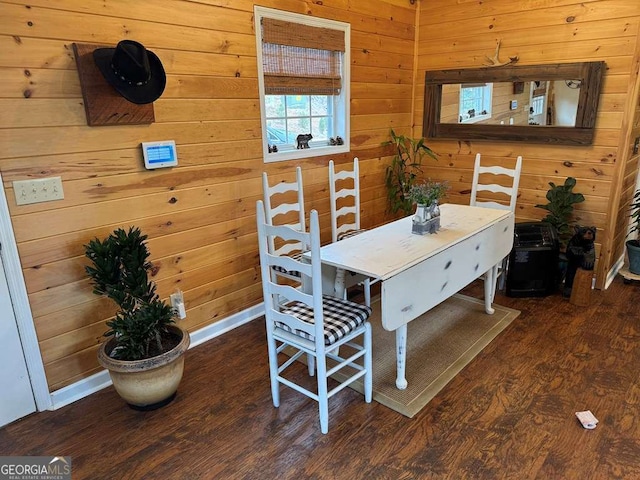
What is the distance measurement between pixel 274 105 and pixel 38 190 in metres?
1.63

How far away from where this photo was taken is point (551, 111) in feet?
11.3

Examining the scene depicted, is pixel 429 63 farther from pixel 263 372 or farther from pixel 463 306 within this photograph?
pixel 263 372

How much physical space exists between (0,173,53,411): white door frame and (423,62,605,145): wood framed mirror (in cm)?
339

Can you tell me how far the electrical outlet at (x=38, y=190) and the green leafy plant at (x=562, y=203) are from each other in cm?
329

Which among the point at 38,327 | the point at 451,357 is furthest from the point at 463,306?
the point at 38,327

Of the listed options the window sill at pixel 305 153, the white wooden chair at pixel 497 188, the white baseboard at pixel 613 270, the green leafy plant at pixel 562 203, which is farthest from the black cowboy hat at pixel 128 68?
the white baseboard at pixel 613 270

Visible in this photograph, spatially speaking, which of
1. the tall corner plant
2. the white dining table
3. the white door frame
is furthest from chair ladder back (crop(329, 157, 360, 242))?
the tall corner plant

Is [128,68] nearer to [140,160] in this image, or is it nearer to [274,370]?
[140,160]

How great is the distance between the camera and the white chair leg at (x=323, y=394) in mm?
1925

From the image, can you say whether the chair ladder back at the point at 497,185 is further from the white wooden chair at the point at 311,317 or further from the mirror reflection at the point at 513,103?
the white wooden chair at the point at 311,317

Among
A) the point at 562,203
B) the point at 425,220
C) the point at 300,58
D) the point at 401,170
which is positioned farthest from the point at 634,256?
the point at 300,58

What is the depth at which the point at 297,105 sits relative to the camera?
3275 mm

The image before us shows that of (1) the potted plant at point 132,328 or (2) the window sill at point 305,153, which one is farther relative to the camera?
(2) the window sill at point 305,153

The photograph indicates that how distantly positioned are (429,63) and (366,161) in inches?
44.8
